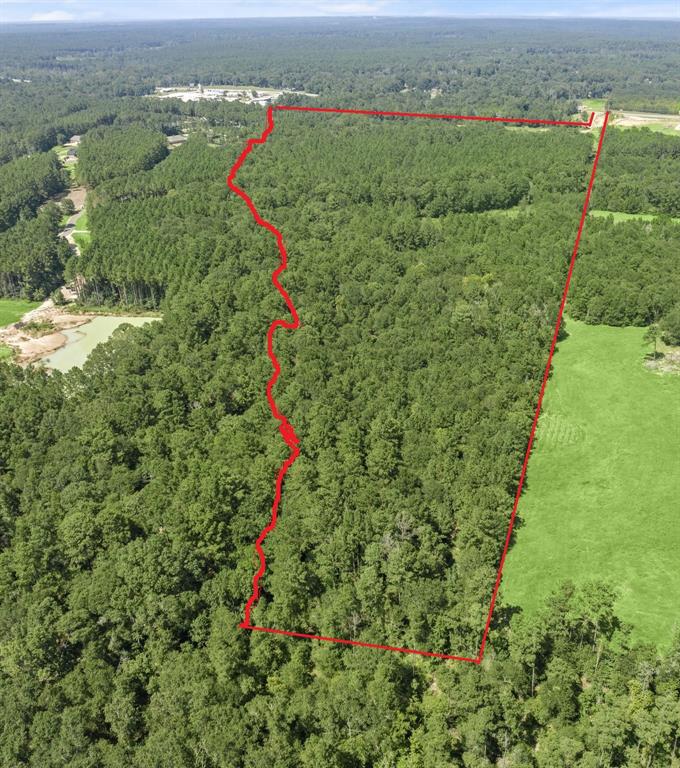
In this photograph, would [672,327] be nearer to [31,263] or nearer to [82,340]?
[82,340]

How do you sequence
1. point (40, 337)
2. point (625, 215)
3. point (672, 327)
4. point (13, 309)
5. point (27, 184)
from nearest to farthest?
1. point (672, 327)
2. point (40, 337)
3. point (13, 309)
4. point (625, 215)
5. point (27, 184)

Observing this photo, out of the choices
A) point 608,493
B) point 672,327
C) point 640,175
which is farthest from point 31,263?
point 640,175

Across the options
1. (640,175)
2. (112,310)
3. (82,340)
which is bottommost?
(82,340)

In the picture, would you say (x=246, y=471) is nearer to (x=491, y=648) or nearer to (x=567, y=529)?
(x=491, y=648)

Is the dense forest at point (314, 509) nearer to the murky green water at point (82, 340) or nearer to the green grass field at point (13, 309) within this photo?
the green grass field at point (13, 309)

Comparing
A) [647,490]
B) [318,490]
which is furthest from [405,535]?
[647,490]

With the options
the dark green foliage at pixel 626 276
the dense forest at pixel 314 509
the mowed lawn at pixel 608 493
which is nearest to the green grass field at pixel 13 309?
the dense forest at pixel 314 509
